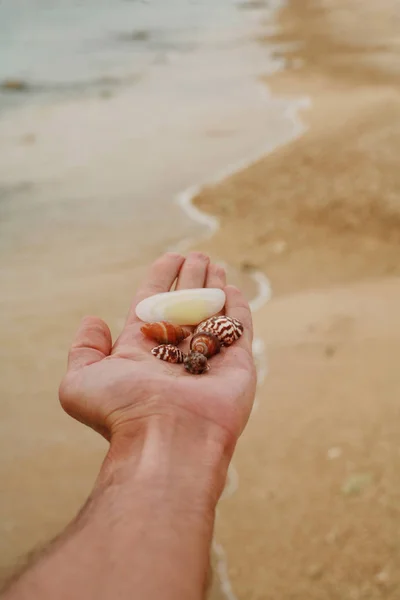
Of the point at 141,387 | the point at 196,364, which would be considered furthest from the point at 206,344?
the point at 141,387

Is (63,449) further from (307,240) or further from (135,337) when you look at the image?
(307,240)

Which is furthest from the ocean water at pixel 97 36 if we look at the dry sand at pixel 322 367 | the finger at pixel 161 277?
the finger at pixel 161 277

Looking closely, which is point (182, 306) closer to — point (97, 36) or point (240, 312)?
point (240, 312)

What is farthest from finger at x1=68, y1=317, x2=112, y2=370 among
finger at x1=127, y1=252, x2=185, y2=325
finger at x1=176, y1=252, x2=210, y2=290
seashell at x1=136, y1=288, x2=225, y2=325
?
finger at x1=176, y1=252, x2=210, y2=290

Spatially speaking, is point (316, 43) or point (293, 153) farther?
point (316, 43)

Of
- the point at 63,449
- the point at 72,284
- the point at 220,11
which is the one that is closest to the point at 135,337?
the point at 63,449

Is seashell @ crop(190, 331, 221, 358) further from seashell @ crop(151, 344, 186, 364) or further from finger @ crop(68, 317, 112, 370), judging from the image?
finger @ crop(68, 317, 112, 370)

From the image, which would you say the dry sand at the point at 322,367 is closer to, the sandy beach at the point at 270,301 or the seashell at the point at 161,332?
the sandy beach at the point at 270,301
